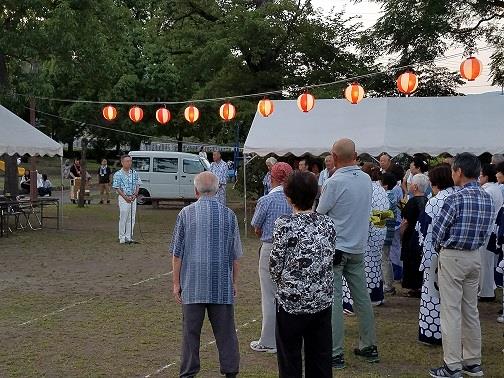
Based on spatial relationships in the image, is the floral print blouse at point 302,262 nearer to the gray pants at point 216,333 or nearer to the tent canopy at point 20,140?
the gray pants at point 216,333

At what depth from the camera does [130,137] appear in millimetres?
37219

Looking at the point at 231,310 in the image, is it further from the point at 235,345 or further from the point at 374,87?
the point at 374,87

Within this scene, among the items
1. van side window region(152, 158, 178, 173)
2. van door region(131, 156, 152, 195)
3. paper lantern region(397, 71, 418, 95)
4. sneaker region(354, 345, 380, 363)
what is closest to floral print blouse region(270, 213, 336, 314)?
sneaker region(354, 345, 380, 363)

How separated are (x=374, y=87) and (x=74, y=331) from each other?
18.0 m

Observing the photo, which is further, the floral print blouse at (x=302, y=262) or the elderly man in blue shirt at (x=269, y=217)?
the elderly man in blue shirt at (x=269, y=217)

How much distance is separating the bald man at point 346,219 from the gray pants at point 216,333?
0.93m

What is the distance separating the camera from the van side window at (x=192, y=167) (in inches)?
899

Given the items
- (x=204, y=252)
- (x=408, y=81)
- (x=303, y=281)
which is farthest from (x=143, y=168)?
(x=303, y=281)

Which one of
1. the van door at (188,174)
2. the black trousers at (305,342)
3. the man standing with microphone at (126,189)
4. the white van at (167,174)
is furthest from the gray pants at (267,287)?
the white van at (167,174)

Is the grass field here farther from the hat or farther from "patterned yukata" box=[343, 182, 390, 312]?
the hat

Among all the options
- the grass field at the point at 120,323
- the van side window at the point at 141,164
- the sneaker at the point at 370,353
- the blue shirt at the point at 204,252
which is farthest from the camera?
the van side window at the point at 141,164

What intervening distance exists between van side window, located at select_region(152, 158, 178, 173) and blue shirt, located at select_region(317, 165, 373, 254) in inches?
700

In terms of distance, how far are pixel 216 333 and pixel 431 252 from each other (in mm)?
2213

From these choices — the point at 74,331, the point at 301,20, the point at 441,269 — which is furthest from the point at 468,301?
the point at 301,20
